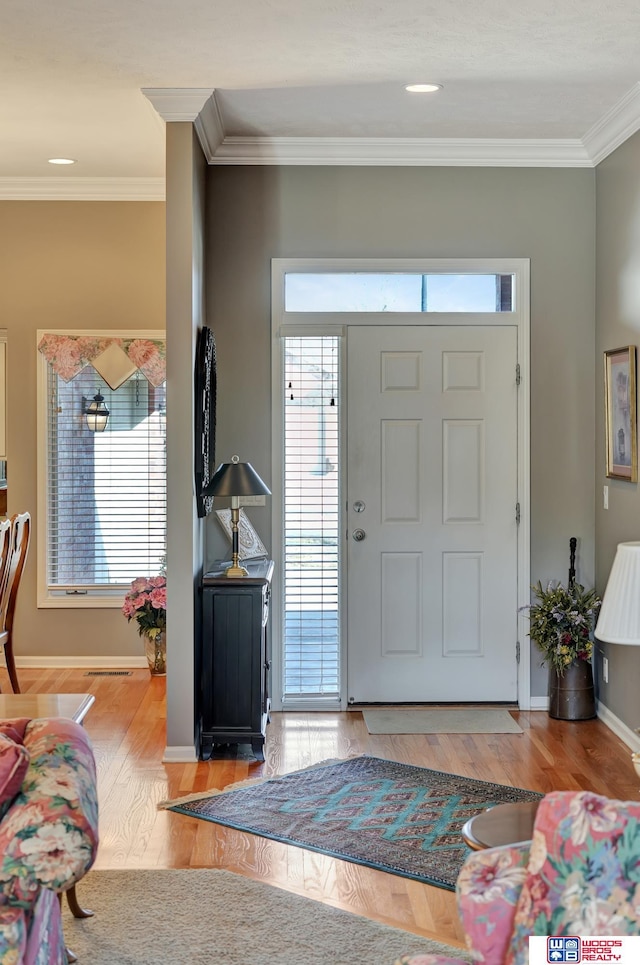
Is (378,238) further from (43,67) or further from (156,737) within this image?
(156,737)

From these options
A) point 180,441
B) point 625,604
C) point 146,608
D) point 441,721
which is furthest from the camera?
point 146,608

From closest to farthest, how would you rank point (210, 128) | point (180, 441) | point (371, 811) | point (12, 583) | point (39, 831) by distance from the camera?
1. point (39, 831)
2. point (371, 811)
3. point (180, 441)
4. point (210, 128)
5. point (12, 583)

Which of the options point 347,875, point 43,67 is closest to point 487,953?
point 347,875

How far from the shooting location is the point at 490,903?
1.76 m

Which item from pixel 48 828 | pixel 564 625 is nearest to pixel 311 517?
pixel 564 625

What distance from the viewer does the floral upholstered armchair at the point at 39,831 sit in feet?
6.62

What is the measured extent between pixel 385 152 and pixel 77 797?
4.00m

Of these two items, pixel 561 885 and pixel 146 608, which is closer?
pixel 561 885

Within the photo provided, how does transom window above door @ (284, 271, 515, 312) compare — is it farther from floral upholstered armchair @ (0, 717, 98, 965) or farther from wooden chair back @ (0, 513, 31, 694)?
floral upholstered armchair @ (0, 717, 98, 965)

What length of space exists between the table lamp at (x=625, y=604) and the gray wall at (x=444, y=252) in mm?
2491

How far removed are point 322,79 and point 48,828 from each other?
11.0 ft

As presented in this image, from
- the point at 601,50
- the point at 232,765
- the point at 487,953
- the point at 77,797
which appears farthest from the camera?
the point at 232,765

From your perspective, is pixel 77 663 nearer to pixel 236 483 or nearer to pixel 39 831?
pixel 236 483

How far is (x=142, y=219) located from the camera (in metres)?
6.23
